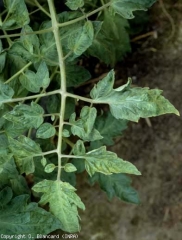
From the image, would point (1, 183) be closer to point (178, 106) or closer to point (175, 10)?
point (178, 106)

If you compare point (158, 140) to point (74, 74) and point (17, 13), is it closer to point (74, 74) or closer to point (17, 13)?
point (74, 74)

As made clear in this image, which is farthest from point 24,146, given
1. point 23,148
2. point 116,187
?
point 116,187

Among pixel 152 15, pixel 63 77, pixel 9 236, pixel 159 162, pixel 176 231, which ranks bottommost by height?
pixel 176 231

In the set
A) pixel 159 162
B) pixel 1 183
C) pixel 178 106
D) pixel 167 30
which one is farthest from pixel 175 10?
pixel 1 183

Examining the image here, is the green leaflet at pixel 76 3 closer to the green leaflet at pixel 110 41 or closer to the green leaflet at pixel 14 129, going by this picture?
the green leaflet at pixel 110 41

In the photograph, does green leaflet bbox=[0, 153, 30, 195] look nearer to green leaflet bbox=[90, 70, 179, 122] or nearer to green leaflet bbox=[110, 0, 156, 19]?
green leaflet bbox=[90, 70, 179, 122]
